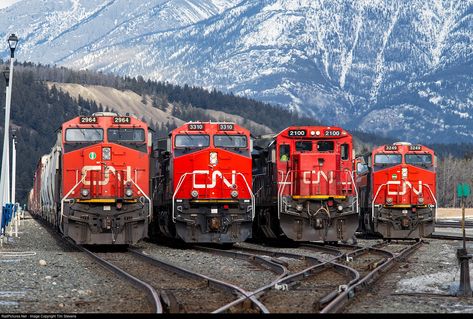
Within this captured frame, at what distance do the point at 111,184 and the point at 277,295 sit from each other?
15.1 m

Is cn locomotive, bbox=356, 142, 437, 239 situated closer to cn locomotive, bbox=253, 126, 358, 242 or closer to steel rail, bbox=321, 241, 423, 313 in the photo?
cn locomotive, bbox=253, 126, 358, 242

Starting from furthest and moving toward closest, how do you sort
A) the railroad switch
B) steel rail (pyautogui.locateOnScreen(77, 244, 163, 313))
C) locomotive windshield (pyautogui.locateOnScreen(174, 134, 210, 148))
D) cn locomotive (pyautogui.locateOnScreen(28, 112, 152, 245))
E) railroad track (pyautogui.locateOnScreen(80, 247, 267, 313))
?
locomotive windshield (pyautogui.locateOnScreen(174, 134, 210, 148)), cn locomotive (pyautogui.locateOnScreen(28, 112, 152, 245)), the railroad switch, steel rail (pyautogui.locateOnScreen(77, 244, 163, 313)), railroad track (pyautogui.locateOnScreen(80, 247, 267, 313))

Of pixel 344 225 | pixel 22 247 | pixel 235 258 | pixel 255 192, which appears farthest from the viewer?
pixel 255 192

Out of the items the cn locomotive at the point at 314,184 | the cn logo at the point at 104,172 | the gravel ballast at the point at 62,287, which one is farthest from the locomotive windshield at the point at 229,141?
the gravel ballast at the point at 62,287

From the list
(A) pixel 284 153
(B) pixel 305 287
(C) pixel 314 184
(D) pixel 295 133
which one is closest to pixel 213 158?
(A) pixel 284 153

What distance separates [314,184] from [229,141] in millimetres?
3283

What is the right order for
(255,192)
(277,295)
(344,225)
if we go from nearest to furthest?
(277,295) < (344,225) < (255,192)

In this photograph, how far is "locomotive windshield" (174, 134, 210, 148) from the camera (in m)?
34.0

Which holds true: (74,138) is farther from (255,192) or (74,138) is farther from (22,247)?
(255,192)

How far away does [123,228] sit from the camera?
31.8 meters

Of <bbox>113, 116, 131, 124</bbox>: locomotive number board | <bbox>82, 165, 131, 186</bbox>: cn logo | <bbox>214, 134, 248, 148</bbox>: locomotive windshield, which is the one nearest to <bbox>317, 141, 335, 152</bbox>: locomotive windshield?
<bbox>214, 134, 248, 148</bbox>: locomotive windshield

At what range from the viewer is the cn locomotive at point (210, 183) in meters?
33.2

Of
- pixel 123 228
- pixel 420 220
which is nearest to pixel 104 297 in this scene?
pixel 123 228

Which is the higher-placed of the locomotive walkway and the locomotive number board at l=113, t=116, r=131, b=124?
the locomotive number board at l=113, t=116, r=131, b=124
